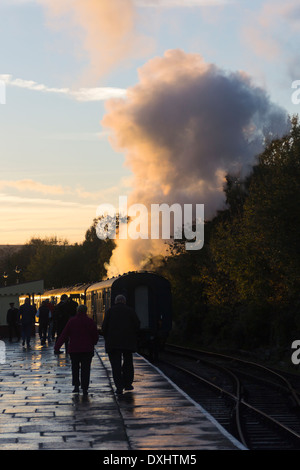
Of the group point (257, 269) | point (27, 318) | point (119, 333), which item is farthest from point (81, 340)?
point (257, 269)

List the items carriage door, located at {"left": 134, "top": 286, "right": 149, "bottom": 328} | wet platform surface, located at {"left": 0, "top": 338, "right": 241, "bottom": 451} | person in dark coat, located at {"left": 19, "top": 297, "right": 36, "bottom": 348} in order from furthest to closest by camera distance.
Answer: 1. carriage door, located at {"left": 134, "top": 286, "right": 149, "bottom": 328}
2. person in dark coat, located at {"left": 19, "top": 297, "right": 36, "bottom": 348}
3. wet platform surface, located at {"left": 0, "top": 338, "right": 241, "bottom": 451}

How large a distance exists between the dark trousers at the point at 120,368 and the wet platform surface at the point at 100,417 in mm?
226

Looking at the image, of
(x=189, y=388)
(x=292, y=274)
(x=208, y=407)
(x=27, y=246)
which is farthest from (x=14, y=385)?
(x=27, y=246)

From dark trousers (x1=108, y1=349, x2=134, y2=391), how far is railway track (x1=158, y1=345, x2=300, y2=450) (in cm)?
162

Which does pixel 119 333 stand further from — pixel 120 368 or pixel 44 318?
pixel 44 318

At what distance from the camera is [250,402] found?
1722cm

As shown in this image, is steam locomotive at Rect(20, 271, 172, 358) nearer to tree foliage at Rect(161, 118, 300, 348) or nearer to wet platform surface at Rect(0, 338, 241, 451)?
tree foliage at Rect(161, 118, 300, 348)

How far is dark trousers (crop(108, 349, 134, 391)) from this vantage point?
47.0 ft

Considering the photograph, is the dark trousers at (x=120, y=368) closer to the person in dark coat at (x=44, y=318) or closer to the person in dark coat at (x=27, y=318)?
the person in dark coat at (x=27, y=318)

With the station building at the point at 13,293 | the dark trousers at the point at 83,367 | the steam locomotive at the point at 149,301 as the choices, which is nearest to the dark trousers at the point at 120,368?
the dark trousers at the point at 83,367

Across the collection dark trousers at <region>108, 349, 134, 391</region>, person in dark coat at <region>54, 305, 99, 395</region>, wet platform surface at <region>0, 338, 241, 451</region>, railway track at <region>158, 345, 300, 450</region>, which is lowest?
railway track at <region>158, 345, 300, 450</region>

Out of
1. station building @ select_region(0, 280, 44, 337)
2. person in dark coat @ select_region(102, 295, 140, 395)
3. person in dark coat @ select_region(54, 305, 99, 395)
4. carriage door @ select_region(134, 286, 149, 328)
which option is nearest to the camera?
person in dark coat @ select_region(102, 295, 140, 395)

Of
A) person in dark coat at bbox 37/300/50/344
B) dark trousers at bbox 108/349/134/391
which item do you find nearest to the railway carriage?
person in dark coat at bbox 37/300/50/344

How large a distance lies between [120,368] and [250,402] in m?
3.99
